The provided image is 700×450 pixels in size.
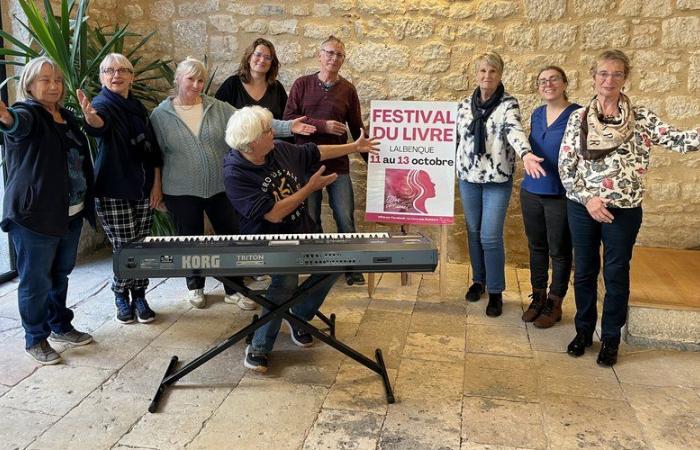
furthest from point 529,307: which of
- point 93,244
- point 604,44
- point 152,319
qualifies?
point 93,244

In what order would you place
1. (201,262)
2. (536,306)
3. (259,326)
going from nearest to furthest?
(201,262) → (259,326) → (536,306)

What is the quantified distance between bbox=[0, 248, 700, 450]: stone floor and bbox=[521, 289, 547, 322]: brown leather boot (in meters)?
0.08

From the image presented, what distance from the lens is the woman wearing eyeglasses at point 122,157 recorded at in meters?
2.90

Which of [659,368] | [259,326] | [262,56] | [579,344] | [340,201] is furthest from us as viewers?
[340,201]

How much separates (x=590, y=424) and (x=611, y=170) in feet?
3.53

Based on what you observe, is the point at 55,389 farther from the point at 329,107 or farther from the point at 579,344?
the point at 579,344

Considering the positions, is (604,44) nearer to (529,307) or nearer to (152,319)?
(529,307)

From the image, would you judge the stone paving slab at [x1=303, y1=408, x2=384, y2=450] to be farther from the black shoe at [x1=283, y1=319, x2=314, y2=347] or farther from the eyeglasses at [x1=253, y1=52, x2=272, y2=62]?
the eyeglasses at [x1=253, y1=52, x2=272, y2=62]

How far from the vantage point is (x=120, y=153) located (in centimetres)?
298

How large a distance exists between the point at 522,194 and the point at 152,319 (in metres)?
2.15

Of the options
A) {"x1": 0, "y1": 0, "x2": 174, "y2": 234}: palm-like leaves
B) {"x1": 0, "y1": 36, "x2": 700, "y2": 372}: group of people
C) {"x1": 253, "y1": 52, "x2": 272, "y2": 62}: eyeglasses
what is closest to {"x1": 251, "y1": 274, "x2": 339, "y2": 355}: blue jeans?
{"x1": 0, "y1": 36, "x2": 700, "y2": 372}: group of people

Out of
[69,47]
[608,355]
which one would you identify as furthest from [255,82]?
[608,355]

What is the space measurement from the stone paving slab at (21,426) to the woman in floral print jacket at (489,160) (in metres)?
2.32

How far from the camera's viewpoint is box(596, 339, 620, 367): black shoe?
2.84m
